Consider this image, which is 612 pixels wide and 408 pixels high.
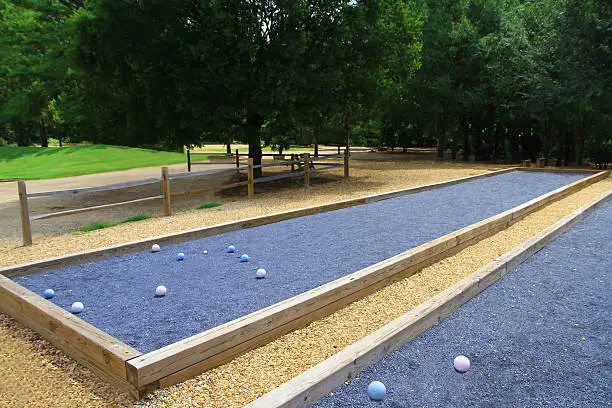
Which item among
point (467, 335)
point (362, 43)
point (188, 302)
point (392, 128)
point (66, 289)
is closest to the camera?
point (467, 335)

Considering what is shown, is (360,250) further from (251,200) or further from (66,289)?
Answer: (251,200)

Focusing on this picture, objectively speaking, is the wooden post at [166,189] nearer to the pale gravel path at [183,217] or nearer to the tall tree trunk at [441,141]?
the pale gravel path at [183,217]

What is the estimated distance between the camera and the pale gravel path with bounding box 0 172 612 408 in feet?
9.59

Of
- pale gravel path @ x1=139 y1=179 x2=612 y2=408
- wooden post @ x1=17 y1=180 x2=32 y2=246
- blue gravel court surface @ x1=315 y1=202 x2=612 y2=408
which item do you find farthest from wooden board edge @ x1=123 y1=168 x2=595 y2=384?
wooden post @ x1=17 y1=180 x2=32 y2=246

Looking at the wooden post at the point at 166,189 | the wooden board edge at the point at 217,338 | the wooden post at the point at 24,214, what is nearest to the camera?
the wooden board edge at the point at 217,338

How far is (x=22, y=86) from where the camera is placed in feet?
106

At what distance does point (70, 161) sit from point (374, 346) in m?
28.2

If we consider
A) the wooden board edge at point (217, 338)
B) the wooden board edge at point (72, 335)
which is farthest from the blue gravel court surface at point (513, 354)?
the wooden board edge at point (72, 335)

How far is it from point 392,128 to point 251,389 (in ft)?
132

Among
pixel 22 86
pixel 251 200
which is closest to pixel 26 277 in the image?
pixel 251 200

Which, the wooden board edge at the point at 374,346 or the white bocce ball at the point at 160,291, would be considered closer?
the wooden board edge at the point at 374,346

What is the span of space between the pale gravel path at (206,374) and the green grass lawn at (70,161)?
2107cm

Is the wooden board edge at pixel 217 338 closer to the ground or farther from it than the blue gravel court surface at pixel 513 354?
farther from it

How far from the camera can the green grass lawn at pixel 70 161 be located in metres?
23.7
